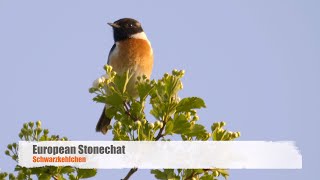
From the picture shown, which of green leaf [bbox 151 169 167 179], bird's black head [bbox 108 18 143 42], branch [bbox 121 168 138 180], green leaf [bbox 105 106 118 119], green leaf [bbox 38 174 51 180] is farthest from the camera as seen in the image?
bird's black head [bbox 108 18 143 42]

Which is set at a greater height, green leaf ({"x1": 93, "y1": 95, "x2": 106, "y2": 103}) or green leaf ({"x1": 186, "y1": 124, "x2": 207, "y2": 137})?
green leaf ({"x1": 93, "y1": 95, "x2": 106, "y2": 103})

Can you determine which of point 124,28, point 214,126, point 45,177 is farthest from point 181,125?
point 124,28

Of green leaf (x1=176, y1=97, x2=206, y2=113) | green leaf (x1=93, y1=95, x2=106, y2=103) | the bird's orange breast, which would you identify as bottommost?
green leaf (x1=176, y1=97, x2=206, y2=113)

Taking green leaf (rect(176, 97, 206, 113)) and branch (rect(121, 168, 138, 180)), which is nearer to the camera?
branch (rect(121, 168, 138, 180))

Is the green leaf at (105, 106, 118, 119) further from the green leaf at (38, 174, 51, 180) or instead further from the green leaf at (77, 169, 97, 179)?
the green leaf at (38, 174, 51, 180)

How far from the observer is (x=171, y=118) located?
4422 mm

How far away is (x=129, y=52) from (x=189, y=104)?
2.30 meters

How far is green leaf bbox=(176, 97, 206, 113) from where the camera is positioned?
14.5 ft

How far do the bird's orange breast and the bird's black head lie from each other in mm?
231

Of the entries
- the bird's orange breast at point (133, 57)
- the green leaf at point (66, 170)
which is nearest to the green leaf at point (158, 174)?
the green leaf at point (66, 170)

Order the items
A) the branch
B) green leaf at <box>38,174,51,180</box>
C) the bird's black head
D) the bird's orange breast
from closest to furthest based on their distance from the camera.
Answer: the branch, green leaf at <box>38,174,51,180</box>, the bird's orange breast, the bird's black head

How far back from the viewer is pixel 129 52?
21.6 ft

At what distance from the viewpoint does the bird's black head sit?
23.1ft

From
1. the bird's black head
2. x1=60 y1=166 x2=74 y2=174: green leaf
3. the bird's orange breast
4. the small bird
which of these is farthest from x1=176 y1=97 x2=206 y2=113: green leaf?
the bird's black head
